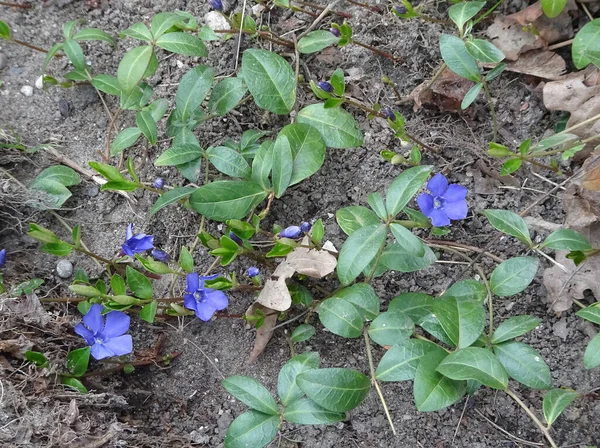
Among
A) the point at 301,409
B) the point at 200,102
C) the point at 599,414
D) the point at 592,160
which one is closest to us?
the point at 301,409

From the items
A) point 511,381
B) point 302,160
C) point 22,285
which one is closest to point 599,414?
Result: point 511,381

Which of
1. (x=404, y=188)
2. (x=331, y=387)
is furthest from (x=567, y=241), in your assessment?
(x=331, y=387)

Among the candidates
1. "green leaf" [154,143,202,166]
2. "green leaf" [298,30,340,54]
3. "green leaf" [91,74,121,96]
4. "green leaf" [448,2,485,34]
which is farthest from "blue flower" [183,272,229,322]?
"green leaf" [448,2,485,34]

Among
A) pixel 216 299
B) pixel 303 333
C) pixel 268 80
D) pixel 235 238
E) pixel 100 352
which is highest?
pixel 268 80

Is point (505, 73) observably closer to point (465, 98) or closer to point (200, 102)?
point (465, 98)

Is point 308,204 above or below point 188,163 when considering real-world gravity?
below

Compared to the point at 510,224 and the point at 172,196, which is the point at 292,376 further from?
the point at 510,224
